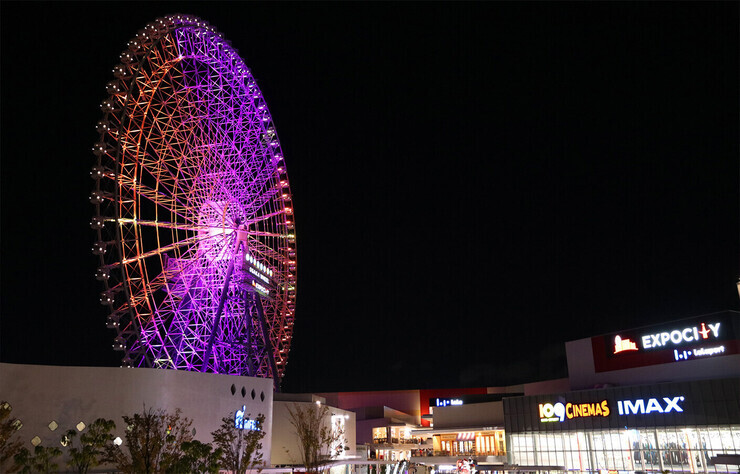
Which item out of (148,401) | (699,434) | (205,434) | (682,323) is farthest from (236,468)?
(682,323)

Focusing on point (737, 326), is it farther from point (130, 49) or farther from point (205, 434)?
point (130, 49)

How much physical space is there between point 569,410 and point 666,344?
353 inches

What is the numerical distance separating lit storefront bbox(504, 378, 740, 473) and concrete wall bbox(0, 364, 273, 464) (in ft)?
84.2

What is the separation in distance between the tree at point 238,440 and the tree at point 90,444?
515cm

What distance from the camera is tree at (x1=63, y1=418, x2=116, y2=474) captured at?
74.8 ft

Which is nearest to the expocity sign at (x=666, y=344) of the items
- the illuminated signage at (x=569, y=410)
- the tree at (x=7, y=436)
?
the illuminated signage at (x=569, y=410)

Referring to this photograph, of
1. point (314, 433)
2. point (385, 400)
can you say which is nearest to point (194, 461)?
point (314, 433)

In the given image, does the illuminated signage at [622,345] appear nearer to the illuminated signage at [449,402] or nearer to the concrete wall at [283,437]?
the concrete wall at [283,437]

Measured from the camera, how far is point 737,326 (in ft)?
133

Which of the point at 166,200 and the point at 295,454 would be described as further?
the point at 295,454

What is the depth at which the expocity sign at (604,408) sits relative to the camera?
4034 centimetres

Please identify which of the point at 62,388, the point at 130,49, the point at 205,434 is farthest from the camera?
the point at 130,49

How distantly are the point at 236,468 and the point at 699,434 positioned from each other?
98.1ft

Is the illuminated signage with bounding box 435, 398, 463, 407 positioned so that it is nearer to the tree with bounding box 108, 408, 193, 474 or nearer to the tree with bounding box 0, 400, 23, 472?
the tree with bounding box 108, 408, 193, 474
